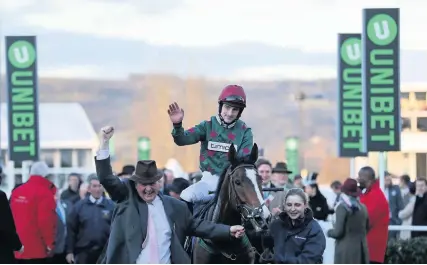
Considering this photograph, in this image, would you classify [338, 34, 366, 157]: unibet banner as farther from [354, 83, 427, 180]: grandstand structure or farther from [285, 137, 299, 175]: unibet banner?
[285, 137, 299, 175]: unibet banner

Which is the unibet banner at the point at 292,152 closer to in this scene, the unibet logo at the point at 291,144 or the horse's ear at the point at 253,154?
the unibet logo at the point at 291,144

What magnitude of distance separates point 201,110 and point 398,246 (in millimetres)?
18424

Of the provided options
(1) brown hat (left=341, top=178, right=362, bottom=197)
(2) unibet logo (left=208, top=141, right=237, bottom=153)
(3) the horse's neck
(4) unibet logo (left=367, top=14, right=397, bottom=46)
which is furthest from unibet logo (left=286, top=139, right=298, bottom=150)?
(3) the horse's neck

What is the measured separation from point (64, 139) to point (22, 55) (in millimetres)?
16718

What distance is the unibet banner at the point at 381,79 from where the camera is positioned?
1767 cm

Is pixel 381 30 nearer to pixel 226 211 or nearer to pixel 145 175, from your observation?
pixel 226 211

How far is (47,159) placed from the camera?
38062mm

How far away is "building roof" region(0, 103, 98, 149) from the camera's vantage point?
38.8 meters

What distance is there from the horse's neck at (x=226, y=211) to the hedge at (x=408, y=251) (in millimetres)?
7597

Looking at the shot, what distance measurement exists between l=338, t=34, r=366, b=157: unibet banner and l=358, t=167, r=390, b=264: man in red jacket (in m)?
5.39

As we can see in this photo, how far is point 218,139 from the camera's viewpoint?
1068 centimetres

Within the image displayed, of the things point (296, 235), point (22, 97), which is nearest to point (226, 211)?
point (296, 235)

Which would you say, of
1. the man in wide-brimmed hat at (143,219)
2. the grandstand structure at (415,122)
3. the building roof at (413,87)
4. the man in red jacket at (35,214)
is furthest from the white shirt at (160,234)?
the building roof at (413,87)

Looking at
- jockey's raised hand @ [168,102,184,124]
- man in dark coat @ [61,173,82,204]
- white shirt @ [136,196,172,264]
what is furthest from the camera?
man in dark coat @ [61,173,82,204]
